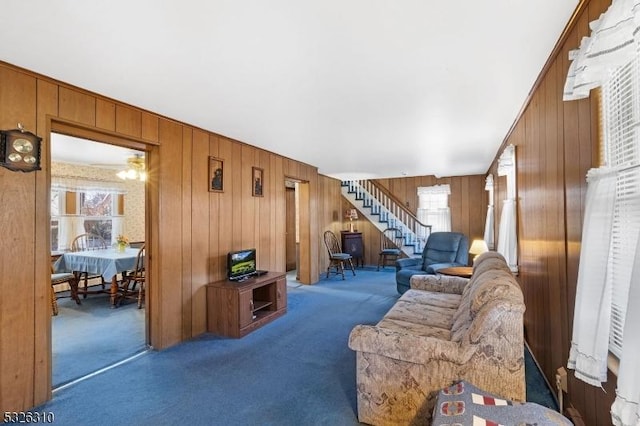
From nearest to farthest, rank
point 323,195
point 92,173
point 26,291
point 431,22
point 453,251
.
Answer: point 431,22 → point 26,291 → point 453,251 → point 92,173 → point 323,195

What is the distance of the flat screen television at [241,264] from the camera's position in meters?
3.73

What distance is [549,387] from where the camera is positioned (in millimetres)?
2270

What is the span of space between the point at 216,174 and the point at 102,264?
2295mm

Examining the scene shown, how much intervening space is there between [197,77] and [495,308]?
8.11ft

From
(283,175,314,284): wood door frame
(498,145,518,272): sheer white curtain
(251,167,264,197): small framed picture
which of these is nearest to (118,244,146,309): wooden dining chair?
(251,167,264,197): small framed picture

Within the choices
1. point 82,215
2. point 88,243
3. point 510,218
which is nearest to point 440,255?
point 510,218

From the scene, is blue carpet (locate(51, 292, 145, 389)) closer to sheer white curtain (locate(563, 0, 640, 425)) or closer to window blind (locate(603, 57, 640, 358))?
sheer white curtain (locate(563, 0, 640, 425))

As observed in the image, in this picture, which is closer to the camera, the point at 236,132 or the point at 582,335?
the point at 582,335

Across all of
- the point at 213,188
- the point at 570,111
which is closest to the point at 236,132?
the point at 213,188

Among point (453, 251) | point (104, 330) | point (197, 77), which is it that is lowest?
point (104, 330)

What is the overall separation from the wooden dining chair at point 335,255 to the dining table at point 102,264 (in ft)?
12.3

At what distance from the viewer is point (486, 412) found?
1.37 m

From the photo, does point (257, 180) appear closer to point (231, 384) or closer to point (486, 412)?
point (231, 384)

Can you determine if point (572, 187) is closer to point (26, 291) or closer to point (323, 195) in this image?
point (26, 291)
